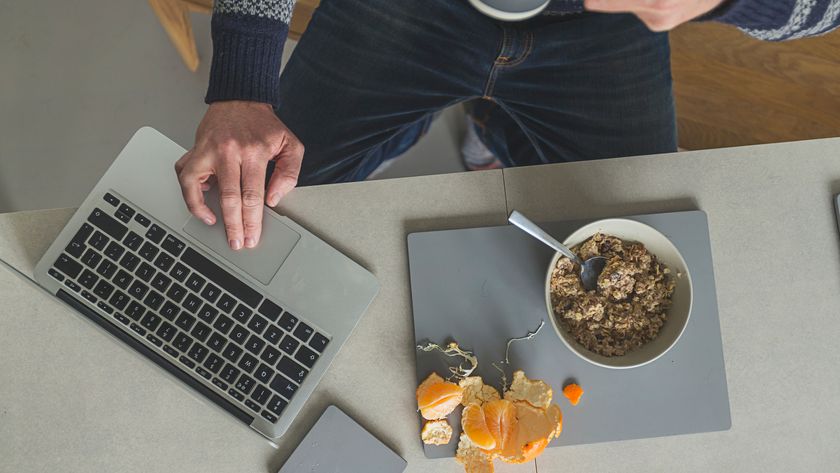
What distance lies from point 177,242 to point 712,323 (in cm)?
63

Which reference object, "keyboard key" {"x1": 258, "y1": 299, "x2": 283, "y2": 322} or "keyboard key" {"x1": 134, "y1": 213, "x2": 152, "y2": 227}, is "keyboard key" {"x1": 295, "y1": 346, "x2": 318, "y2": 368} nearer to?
"keyboard key" {"x1": 258, "y1": 299, "x2": 283, "y2": 322}

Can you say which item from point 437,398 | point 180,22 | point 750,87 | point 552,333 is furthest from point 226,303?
point 750,87

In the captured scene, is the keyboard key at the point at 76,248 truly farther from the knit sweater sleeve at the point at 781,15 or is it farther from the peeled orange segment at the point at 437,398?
the knit sweater sleeve at the point at 781,15

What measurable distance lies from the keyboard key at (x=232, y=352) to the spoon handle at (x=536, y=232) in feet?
1.12

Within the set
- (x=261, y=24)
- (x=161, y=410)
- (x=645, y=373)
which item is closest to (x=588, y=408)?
(x=645, y=373)

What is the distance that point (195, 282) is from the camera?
2.35ft

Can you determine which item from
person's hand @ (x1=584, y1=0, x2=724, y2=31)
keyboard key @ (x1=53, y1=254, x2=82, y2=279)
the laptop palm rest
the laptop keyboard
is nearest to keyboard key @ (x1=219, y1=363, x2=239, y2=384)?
the laptop keyboard

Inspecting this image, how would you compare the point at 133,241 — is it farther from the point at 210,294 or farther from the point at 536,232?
the point at 536,232

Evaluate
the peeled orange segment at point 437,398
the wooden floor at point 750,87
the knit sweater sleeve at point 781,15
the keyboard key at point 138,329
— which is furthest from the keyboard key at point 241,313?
the wooden floor at point 750,87

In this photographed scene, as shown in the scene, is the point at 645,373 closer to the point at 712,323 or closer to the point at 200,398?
the point at 712,323

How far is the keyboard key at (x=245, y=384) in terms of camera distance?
0.70 m

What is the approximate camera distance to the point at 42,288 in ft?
2.32

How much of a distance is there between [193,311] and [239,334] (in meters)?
0.06

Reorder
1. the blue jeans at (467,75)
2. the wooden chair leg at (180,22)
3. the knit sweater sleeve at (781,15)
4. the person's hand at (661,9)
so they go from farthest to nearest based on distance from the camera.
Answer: the wooden chair leg at (180,22), the blue jeans at (467,75), the knit sweater sleeve at (781,15), the person's hand at (661,9)
